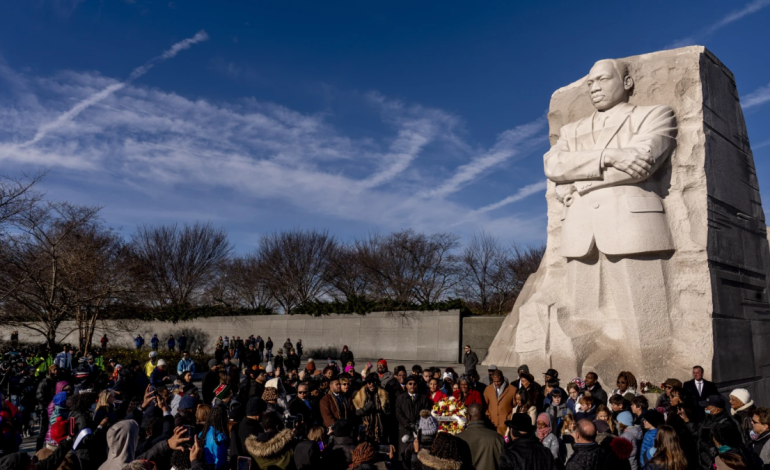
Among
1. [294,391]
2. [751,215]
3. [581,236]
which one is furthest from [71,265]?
[751,215]

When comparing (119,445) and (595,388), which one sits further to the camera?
(595,388)

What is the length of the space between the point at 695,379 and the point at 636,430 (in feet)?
12.2

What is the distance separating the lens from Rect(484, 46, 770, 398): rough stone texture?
9.20m

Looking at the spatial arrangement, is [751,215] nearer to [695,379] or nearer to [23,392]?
[695,379]

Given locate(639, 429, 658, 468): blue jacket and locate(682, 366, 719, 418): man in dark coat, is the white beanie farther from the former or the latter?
locate(682, 366, 719, 418): man in dark coat

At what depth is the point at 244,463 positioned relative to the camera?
427 centimetres

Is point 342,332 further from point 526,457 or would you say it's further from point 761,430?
point 526,457

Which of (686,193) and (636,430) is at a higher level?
(686,193)

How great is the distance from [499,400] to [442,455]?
335 centimetres

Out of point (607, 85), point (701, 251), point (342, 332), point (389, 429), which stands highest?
point (607, 85)

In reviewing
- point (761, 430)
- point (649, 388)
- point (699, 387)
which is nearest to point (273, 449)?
point (761, 430)

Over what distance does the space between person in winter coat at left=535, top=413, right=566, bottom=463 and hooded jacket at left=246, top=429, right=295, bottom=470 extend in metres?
2.17

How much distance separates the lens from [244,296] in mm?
43438

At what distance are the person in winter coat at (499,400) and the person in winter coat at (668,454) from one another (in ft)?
9.13
